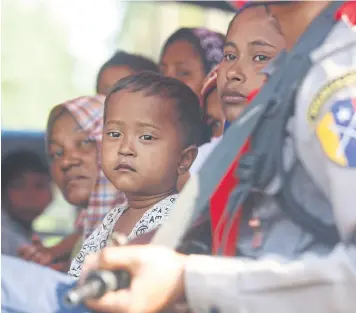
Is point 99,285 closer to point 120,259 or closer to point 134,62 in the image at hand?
point 120,259

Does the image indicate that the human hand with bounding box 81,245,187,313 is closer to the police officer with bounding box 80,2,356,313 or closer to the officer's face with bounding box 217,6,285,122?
the police officer with bounding box 80,2,356,313

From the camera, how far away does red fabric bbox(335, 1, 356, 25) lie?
1.45 m

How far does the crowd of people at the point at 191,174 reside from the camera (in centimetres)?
129

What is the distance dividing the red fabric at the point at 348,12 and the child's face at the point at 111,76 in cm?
55

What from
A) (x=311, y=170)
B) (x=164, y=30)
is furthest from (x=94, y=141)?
(x=311, y=170)

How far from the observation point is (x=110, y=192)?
1.84 metres

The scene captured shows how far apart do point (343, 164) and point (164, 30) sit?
2.30 feet

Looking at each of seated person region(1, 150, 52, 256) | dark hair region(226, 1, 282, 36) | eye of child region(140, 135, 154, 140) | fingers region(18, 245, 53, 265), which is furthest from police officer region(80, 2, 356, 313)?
seated person region(1, 150, 52, 256)

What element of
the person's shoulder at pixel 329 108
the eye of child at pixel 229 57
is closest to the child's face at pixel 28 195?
the eye of child at pixel 229 57

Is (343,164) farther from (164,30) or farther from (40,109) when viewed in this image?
(40,109)

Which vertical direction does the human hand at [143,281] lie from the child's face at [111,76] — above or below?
below

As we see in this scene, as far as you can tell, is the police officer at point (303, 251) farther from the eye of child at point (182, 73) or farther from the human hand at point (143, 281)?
the eye of child at point (182, 73)

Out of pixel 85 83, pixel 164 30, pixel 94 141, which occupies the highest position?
pixel 164 30

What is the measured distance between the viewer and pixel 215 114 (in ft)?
5.63
